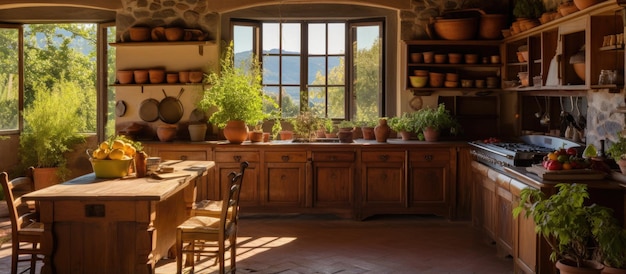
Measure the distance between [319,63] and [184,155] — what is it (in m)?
2.22

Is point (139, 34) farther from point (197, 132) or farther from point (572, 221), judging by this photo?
point (572, 221)

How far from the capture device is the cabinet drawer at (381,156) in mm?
7777

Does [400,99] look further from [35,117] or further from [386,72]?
[35,117]

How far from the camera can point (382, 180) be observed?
25.6 feet

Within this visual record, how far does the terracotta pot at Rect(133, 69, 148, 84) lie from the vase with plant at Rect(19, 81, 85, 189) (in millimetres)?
1490

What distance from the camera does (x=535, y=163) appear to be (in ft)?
19.1

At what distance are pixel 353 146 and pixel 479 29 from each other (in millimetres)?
2156

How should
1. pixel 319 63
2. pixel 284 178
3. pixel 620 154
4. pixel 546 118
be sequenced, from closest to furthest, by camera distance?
pixel 620 154
pixel 546 118
pixel 284 178
pixel 319 63

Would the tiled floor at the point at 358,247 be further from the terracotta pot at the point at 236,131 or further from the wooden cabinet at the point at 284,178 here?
the terracotta pot at the point at 236,131

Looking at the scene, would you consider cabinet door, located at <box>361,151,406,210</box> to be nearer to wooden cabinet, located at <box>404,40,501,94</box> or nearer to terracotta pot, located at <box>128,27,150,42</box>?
wooden cabinet, located at <box>404,40,501,94</box>

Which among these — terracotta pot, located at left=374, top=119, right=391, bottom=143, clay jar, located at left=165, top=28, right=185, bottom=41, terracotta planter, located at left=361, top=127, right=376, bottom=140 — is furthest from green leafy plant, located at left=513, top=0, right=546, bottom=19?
clay jar, located at left=165, top=28, right=185, bottom=41

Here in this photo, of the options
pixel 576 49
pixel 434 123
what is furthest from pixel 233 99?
pixel 576 49

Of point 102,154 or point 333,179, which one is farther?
point 333,179

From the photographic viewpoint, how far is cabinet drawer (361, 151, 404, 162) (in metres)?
7.78
